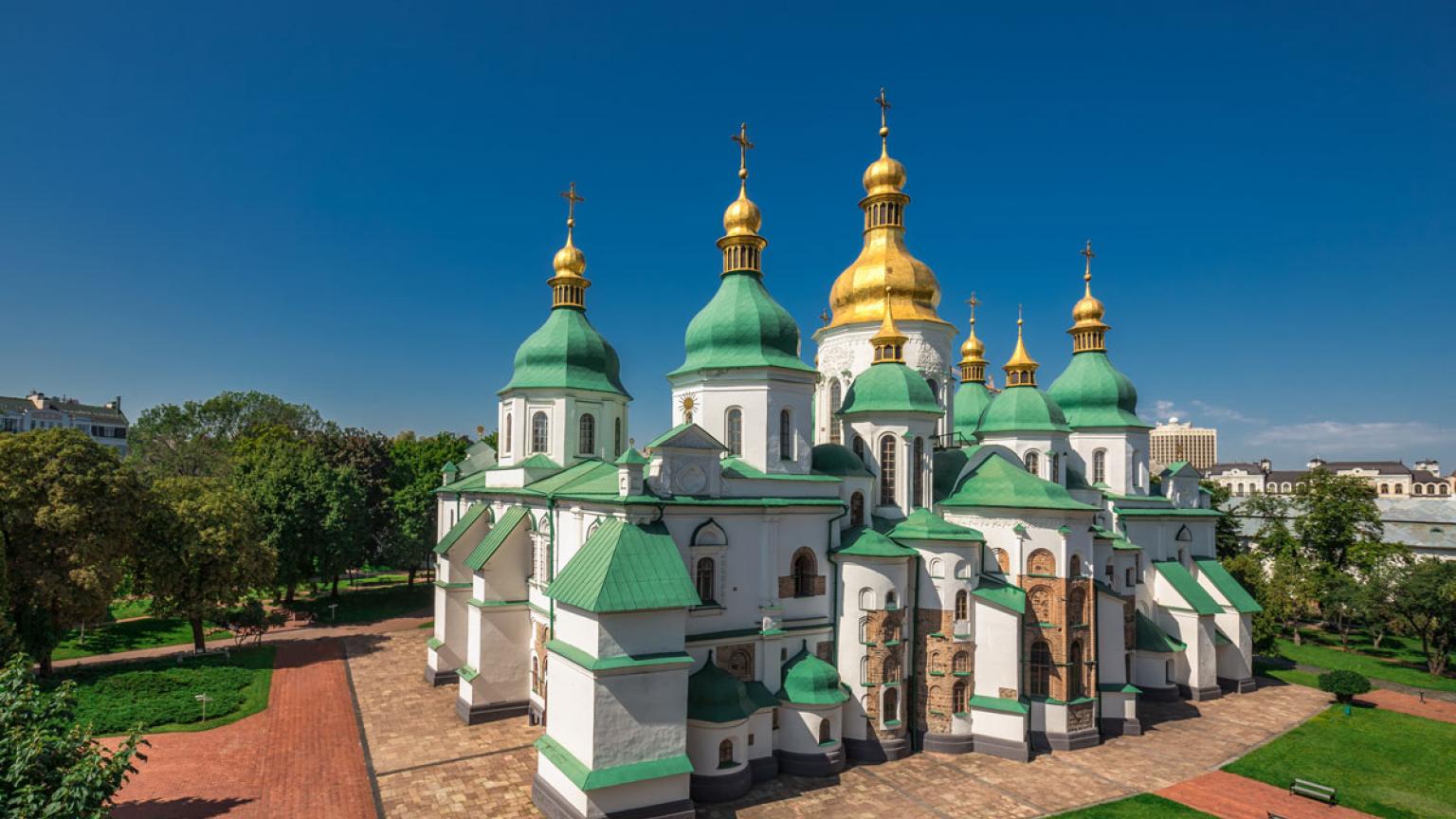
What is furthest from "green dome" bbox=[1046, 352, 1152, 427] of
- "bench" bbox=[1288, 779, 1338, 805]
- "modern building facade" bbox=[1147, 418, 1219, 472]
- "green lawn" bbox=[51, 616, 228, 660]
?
"modern building facade" bbox=[1147, 418, 1219, 472]

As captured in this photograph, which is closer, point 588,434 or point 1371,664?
point 588,434

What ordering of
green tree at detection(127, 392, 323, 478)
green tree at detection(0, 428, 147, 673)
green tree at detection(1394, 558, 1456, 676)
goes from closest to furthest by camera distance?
green tree at detection(0, 428, 147, 673), green tree at detection(1394, 558, 1456, 676), green tree at detection(127, 392, 323, 478)

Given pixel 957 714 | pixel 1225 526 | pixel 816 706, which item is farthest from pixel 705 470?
pixel 1225 526

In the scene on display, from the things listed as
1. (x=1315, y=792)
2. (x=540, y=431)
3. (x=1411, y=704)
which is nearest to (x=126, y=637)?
(x=540, y=431)

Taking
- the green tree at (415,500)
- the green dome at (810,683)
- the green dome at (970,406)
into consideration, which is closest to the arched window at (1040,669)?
the green dome at (810,683)

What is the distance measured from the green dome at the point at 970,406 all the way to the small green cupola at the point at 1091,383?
306 centimetres

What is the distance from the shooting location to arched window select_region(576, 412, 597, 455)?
28.8 metres

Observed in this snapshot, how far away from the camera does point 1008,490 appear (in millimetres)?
23250

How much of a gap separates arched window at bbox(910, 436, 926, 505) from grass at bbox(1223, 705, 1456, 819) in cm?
1213

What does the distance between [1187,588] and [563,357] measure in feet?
91.1

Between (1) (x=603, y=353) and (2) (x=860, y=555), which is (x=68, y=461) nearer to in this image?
(1) (x=603, y=353)

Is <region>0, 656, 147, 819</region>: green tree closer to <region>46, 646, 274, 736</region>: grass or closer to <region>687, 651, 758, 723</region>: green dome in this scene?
<region>687, 651, 758, 723</region>: green dome

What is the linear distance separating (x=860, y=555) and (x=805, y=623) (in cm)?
267

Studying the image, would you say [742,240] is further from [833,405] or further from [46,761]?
[46,761]
